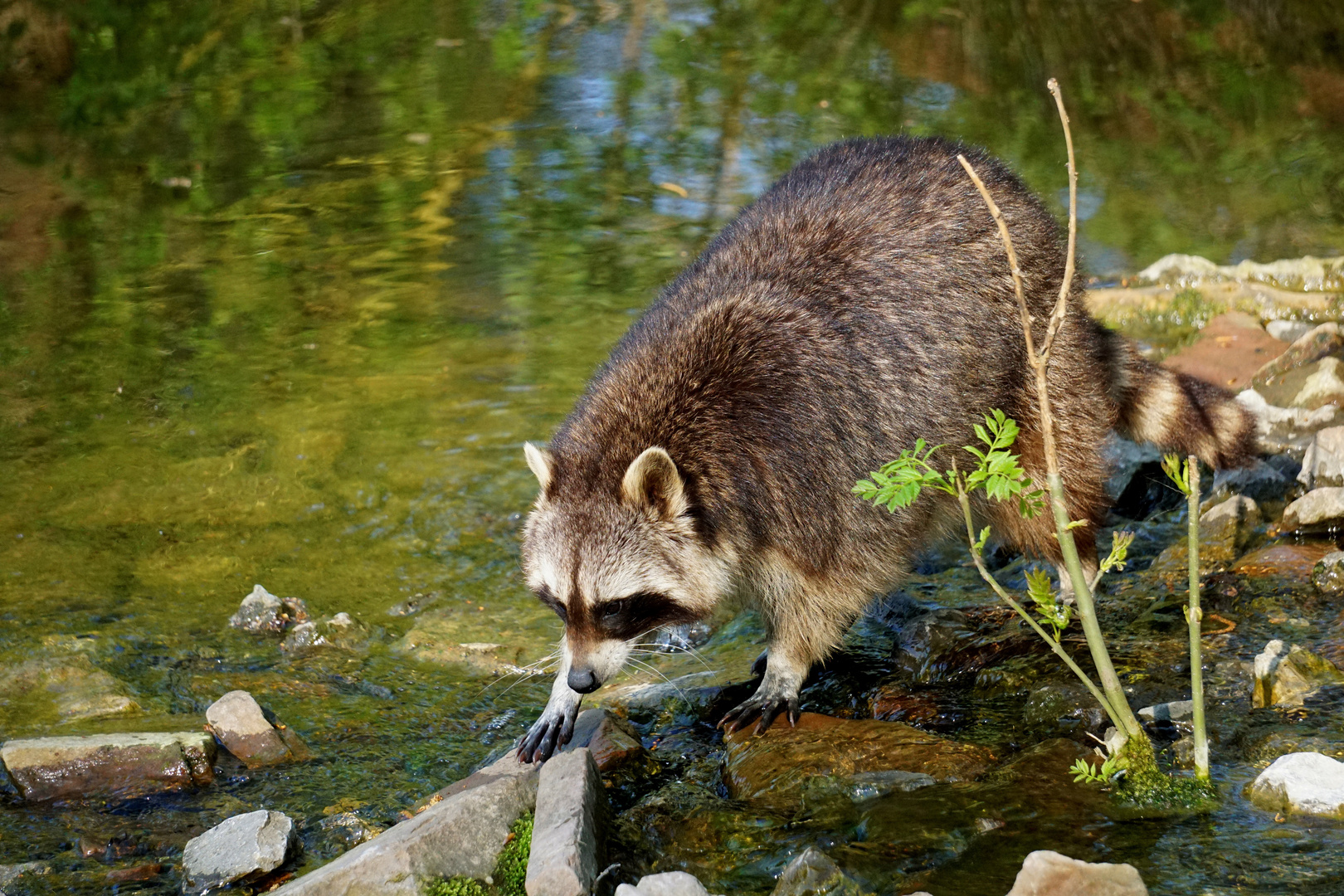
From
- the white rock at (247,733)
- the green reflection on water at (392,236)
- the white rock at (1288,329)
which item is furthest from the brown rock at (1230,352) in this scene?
the white rock at (247,733)

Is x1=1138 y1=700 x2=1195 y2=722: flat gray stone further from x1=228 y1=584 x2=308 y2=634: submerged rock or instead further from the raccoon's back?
x1=228 y1=584 x2=308 y2=634: submerged rock

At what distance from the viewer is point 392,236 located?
26.4 ft

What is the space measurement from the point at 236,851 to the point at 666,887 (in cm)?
112

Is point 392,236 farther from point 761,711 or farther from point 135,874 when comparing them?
point 135,874

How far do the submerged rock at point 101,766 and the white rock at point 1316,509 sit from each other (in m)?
3.46

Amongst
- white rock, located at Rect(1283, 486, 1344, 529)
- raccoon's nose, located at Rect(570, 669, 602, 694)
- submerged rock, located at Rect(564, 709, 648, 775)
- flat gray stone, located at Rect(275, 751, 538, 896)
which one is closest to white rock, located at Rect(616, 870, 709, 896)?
flat gray stone, located at Rect(275, 751, 538, 896)

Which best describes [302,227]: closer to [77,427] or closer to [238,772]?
[77,427]

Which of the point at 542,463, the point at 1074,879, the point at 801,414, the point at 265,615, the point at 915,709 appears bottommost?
the point at 265,615

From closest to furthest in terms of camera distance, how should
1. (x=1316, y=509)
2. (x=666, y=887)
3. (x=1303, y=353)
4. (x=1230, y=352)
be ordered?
(x=666, y=887)
(x=1316, y=509)
(x=1303, y=353)
(x=1230, y=352)

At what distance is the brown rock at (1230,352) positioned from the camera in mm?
5816

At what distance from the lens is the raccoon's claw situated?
3.72m

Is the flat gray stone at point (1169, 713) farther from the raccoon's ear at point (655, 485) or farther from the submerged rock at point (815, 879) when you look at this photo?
the raccoon's ear at point (655, 485)

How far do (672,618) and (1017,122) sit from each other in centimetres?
700

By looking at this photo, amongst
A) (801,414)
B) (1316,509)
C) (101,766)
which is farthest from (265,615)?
(1316,509)
